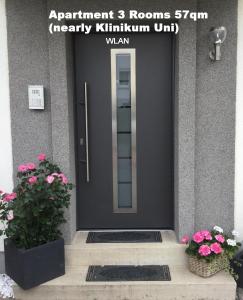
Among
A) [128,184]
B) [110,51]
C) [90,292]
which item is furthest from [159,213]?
[110,51]

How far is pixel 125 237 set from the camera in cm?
393

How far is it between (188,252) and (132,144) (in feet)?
4.37

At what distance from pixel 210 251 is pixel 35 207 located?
173 centimetres

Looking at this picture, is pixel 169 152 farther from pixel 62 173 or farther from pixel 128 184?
pixel 62 173

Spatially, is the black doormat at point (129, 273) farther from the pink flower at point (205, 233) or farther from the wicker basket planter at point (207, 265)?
the pink flower at point (205, 233)

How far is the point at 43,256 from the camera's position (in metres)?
3.27

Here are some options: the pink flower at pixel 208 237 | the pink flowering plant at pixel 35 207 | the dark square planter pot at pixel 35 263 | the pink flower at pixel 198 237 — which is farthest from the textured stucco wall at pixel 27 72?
the pink flower at pixel 208 237

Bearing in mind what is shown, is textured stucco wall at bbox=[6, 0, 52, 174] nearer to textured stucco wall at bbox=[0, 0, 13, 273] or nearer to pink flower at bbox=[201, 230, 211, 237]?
textured stucco wall at bbox=[0, 0, 13, 273]

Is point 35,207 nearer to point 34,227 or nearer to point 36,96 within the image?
point 34,227

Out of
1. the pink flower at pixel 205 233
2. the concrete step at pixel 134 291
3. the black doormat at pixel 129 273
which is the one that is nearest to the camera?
the concrete step at pixel 134 291

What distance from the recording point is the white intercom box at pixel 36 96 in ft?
12.0

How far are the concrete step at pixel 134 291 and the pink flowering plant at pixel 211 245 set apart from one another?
27cm

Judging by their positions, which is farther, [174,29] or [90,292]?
[174,29]

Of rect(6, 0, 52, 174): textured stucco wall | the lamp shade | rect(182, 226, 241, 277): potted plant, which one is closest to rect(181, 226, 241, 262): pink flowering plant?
rect(182, 226, 241, 277): potted plant
